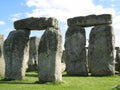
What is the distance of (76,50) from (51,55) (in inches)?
356

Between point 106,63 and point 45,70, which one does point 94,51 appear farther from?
point 45,70

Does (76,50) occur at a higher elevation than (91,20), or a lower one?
lower

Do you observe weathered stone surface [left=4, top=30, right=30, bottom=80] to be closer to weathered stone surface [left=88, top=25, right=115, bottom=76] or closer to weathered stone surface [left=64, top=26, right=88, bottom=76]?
weathered stone surface [left=64, top=26, right=88, bottom=76]

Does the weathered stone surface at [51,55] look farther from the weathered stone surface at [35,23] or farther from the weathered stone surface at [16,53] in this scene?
the weathered stone surface at [16,53]

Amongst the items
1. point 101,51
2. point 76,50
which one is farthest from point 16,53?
point 101,51

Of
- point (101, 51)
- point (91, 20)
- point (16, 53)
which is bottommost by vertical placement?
point (16, 53)

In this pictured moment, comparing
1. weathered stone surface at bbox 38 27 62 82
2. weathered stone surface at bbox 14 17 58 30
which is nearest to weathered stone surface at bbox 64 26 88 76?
A: weathered stone surface at bbox 14 17 58 30

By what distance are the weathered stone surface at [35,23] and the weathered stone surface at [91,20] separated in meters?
7.63

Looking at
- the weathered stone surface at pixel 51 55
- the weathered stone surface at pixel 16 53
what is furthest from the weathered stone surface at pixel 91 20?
the weathered stone surface at pixel 51 55

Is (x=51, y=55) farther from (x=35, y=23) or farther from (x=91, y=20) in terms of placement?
(x=91, y=20)

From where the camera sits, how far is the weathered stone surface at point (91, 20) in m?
27.3

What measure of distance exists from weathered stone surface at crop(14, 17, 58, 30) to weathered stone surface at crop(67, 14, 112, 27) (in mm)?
7632

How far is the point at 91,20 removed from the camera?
27.7 m

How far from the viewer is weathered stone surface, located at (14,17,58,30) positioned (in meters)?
20.2
